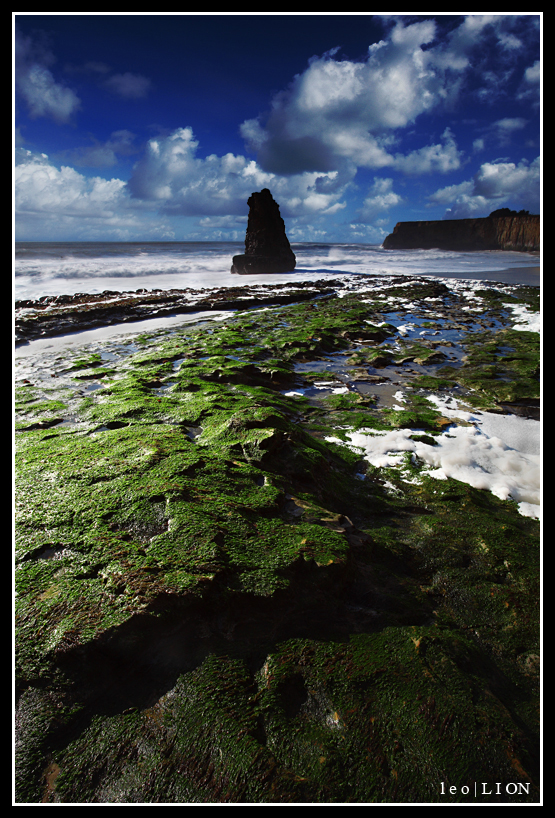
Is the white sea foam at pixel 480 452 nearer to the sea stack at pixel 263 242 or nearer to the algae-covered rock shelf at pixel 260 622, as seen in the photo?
the algae-covered rock shelf at pixel 260 622

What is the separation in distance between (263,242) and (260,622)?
161 ft

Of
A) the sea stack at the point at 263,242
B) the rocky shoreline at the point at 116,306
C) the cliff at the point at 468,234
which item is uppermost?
the cliff at the point at 468,234

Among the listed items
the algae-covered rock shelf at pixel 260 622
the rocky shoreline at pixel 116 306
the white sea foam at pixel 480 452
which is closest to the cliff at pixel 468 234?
the rocky shoreline at pixel 116 306

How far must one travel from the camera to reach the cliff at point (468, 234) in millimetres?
82812

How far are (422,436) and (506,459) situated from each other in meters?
1.26

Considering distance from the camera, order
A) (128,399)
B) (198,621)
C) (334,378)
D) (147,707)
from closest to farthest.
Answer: (147,707) < (198,621) < (128,399) < (334,378)

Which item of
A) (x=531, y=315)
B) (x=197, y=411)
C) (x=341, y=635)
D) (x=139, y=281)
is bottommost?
(x=341, y=635)

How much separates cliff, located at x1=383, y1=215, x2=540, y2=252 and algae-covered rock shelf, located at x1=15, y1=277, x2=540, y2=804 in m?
89.7

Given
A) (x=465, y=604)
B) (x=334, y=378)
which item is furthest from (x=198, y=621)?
(x=334, y=378)

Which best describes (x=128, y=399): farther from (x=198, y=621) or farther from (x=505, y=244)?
(x=505, y=244)

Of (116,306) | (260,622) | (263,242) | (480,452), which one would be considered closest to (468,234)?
(263,242)

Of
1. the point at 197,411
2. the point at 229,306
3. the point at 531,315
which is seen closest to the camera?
the point at 197,411

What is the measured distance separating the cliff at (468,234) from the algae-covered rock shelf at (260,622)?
89742mm
